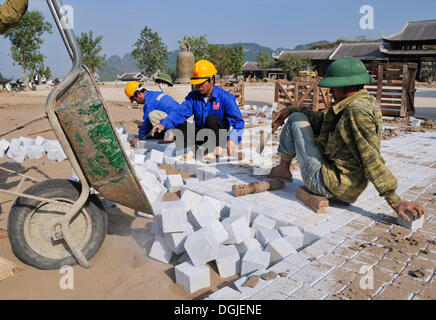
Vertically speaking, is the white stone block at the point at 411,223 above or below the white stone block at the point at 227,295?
above

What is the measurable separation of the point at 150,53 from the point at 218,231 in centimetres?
4215

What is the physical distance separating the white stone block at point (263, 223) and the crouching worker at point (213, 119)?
178cm

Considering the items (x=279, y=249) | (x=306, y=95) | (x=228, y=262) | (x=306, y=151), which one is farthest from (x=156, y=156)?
(x=306, y=95)

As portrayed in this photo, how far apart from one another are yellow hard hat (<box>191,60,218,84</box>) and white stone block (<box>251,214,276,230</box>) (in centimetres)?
222

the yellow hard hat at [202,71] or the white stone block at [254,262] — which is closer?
the white stone block at [254,262]

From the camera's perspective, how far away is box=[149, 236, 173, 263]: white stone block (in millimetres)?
2725

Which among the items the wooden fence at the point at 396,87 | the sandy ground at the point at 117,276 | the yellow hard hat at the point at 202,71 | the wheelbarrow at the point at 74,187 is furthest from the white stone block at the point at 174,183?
the wooden fence at the point at 396,87

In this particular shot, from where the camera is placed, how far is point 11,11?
265cm

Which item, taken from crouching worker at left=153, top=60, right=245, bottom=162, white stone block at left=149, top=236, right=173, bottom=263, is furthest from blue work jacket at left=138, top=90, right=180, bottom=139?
white stone block at left=149, top=236, right=173, bottom=263

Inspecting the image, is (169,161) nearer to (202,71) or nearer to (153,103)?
(153,103)

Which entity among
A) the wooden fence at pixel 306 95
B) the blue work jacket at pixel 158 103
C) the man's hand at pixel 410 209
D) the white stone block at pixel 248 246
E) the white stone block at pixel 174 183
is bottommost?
the white stone block at pixel 248 246

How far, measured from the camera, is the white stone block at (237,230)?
2709 mm

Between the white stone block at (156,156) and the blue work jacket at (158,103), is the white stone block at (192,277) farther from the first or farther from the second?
the blue work jacket at (158,103)

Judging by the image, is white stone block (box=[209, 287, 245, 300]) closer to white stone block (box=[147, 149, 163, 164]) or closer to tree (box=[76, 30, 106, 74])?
white stone block (box=[147, 149, 163, 164])
